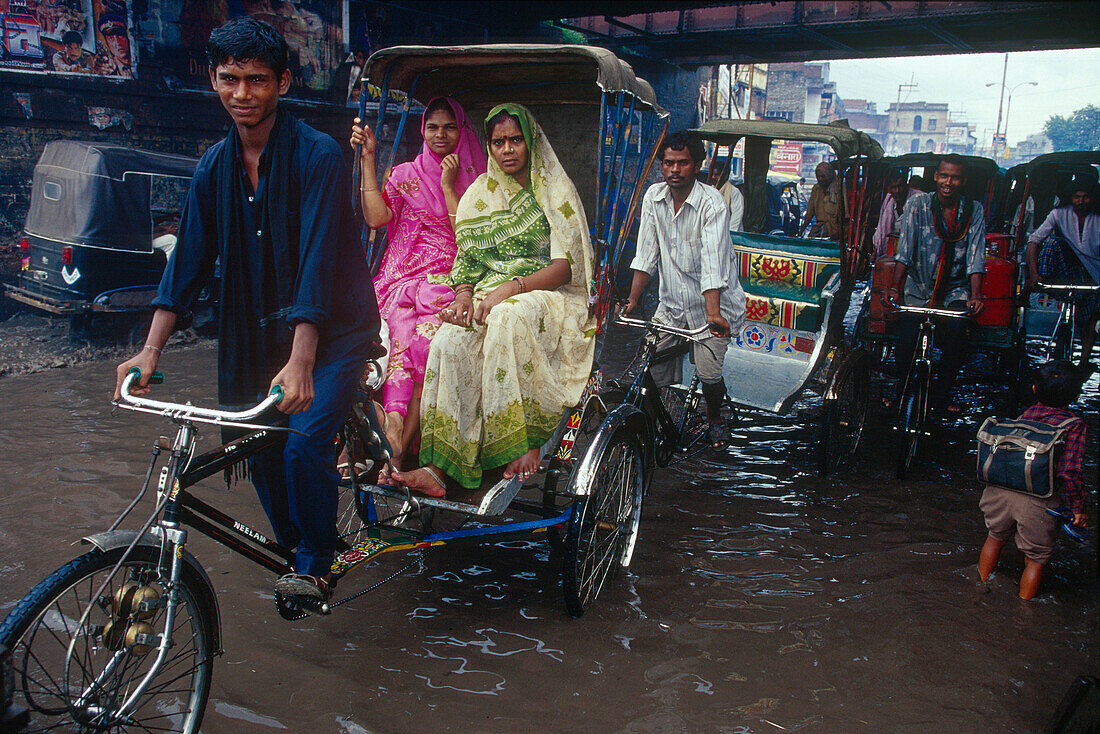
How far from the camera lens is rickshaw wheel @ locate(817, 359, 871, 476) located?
4859 millimetres

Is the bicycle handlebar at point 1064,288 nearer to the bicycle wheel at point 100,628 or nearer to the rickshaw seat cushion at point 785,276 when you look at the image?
the rickshaw seat cushion at point 785,276

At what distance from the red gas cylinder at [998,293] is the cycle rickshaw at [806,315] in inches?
38.3

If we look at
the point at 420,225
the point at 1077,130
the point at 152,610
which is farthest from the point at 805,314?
the point at 1077,130

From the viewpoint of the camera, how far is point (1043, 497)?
3215 mm

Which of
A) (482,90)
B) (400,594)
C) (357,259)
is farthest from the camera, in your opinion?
(482,90)

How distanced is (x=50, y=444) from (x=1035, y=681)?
5339mm

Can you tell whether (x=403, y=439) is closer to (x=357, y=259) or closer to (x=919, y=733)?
(x=357, y=259)

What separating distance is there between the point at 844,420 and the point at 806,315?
35.3 inches

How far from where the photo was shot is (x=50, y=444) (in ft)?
15.7

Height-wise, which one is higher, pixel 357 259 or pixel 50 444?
pixel 357 259

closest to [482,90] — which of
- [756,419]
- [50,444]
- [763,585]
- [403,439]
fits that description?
[403,439]

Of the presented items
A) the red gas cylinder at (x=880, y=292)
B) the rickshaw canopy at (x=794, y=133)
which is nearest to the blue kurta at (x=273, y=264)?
the rickshaw canopy at (x=794, y=133)

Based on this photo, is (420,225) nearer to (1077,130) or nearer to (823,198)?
(823,198)

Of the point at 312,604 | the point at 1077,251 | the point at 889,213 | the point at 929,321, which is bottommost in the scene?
the point at 312,604
